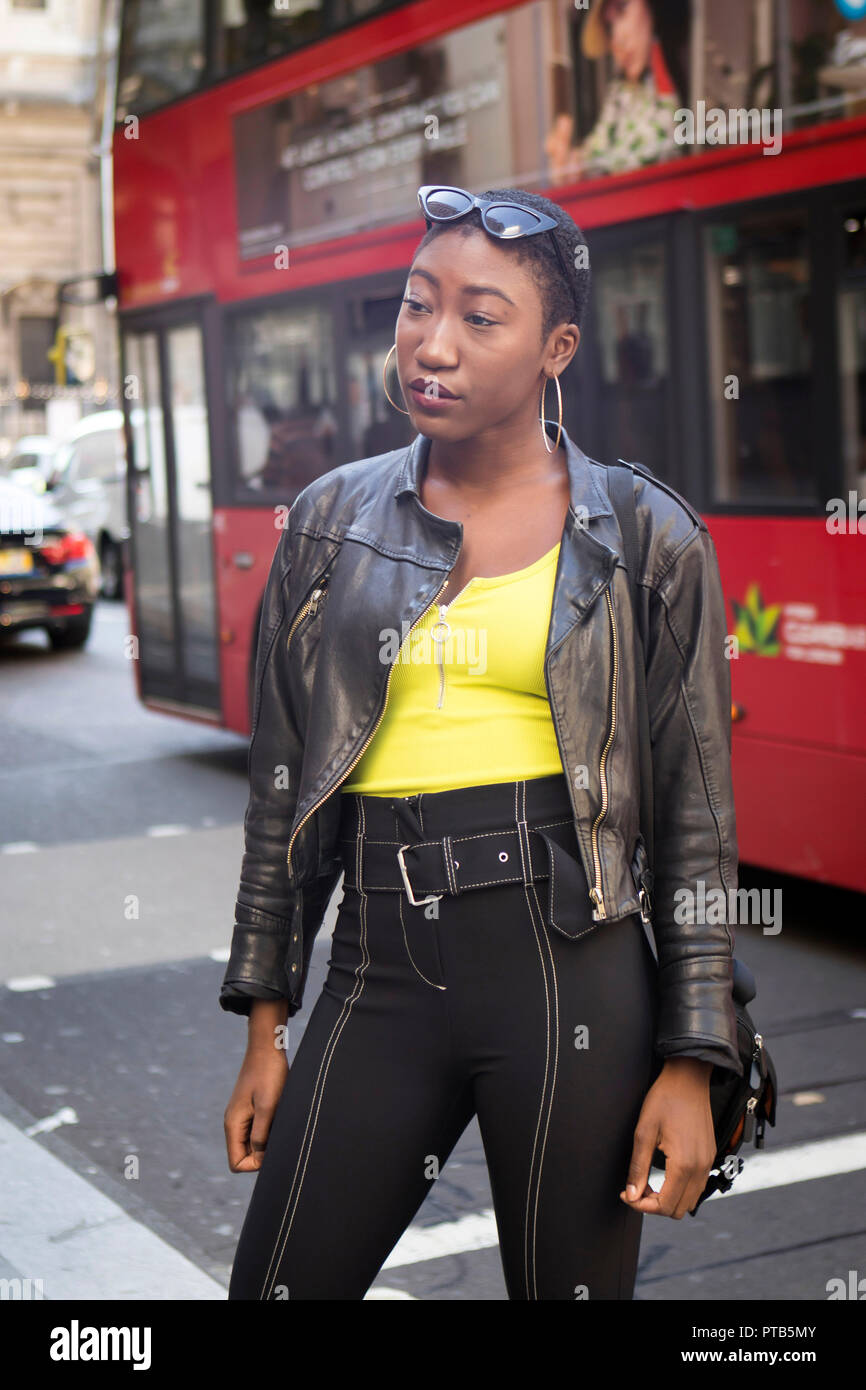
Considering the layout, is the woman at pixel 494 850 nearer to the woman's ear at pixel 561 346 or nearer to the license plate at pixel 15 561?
the woman's ear at pixel 561 346

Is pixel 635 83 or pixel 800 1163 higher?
pixel 635 83

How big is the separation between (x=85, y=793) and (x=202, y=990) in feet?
13.0

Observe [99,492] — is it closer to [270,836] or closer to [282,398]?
[282,398]

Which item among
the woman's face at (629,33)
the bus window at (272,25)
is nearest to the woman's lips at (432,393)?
the woman's face at (629,33)

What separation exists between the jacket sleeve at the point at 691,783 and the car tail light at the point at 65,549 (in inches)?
586

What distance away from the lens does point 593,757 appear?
212 centimetres

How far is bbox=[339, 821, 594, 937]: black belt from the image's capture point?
2.09m

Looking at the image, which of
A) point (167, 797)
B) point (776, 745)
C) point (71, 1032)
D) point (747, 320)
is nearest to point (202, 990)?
point (71, 1032)

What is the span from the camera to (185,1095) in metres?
5.09

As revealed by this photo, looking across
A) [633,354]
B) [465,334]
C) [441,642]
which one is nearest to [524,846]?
[441,642]

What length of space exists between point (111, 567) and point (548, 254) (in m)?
19.5

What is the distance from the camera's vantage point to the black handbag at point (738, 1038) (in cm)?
219

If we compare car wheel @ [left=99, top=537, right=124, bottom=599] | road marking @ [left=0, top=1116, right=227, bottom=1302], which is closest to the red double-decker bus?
road marking @ [left=0, top=1116, right=227, bottom=1302]
